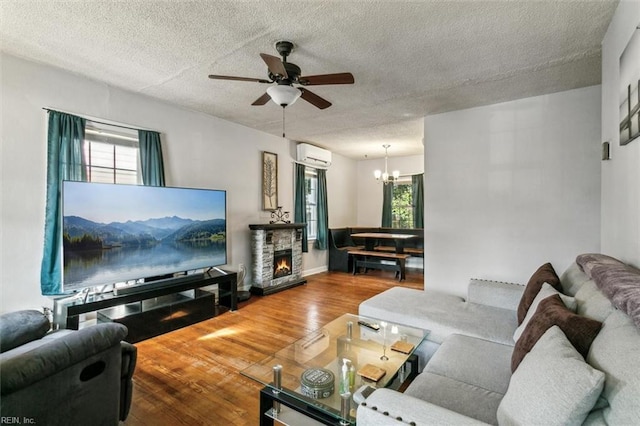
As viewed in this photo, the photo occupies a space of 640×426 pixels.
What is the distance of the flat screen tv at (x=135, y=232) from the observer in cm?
273

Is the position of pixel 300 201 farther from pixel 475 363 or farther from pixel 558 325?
pixel 558 325

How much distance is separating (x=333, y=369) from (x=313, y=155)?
15.4 ft

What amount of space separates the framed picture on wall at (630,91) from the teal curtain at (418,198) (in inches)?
205

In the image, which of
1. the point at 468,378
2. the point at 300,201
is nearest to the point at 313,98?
the point at 468,378

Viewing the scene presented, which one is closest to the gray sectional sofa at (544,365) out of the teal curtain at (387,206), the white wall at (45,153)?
the white wall at (45,153)

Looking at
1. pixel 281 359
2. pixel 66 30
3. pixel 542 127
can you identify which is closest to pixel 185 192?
pixel 66 30

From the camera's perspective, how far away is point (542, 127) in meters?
3.56

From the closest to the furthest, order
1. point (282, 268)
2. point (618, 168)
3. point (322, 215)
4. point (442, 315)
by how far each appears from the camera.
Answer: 1. point (618, 168)
2. point (442, 315)
3. point (282, 268)
4. point (322, 215)

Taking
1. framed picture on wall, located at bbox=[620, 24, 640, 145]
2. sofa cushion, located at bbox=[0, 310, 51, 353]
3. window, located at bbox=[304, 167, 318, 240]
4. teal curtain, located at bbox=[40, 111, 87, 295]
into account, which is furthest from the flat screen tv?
framed picture on wall, located at bbox=[620, 24, 640, 145]

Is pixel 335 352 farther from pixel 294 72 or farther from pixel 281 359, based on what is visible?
pixel 294 72

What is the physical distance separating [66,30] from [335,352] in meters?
3.19

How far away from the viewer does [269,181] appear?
17.4ft

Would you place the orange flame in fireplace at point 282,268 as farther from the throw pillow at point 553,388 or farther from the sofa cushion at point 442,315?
the throw pillow at point 553,388

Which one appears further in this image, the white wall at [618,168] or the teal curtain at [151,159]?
the teal curtain at [151,159]
